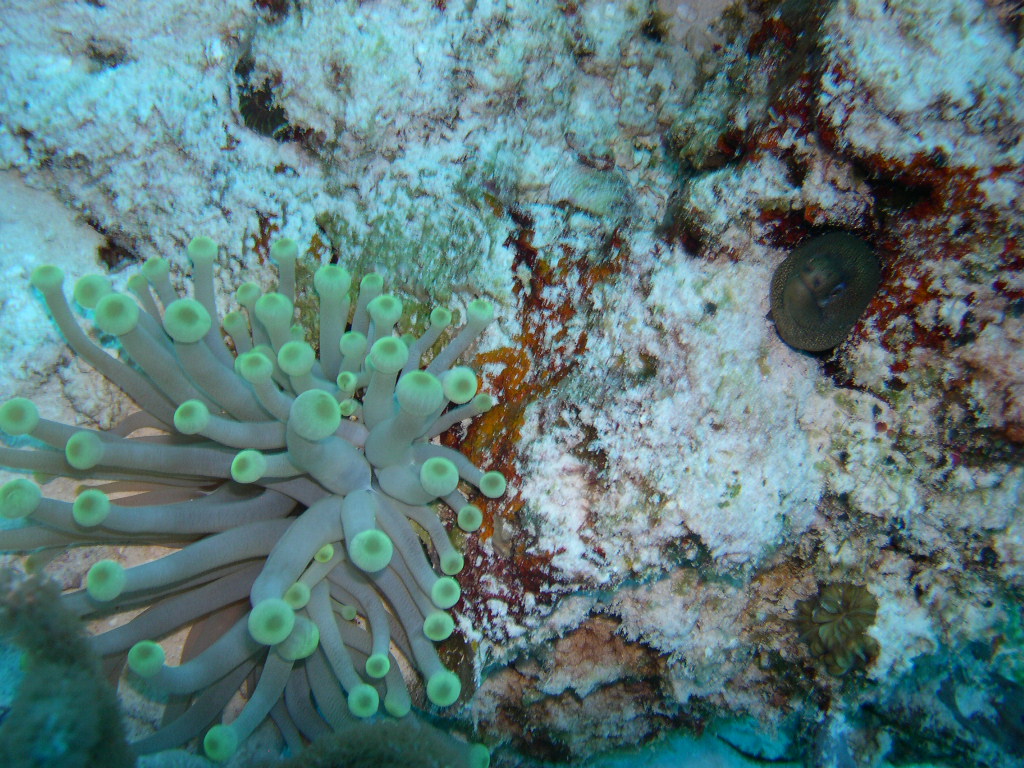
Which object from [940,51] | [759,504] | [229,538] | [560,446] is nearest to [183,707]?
[229,538]

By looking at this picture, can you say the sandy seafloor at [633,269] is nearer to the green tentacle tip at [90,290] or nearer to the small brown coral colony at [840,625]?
the small brown coral colony at [840,625]

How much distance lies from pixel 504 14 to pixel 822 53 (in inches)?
50.6

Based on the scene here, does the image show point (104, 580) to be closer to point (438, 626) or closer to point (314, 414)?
point (314, 414)

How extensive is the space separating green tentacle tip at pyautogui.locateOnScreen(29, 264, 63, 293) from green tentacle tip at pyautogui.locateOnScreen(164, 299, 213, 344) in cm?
52

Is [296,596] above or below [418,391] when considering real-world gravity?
below

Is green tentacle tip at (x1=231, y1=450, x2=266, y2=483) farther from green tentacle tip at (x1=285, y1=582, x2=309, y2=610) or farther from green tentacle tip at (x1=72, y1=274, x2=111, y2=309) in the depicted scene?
green tentacle tip at (x1=72, y1=274, x2=111, y2=309)

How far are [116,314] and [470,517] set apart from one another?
131 centimetres

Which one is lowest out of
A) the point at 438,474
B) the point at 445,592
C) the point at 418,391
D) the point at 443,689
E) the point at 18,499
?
the point at 443,689

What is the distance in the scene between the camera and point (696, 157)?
2.31m

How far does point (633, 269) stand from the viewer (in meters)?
2.16

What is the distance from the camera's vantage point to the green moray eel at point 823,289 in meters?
2.04

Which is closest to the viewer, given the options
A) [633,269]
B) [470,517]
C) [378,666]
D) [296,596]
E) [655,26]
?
[296,596]

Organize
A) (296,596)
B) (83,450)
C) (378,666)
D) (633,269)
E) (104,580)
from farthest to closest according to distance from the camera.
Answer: (633,269)
(378,666)
(296,596)
(83,450)
(104,580)

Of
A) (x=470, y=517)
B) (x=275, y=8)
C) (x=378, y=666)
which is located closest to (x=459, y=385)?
(x=470, y=517)
